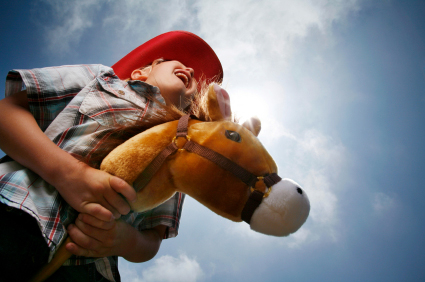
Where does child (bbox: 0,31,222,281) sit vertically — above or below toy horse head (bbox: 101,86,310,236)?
below

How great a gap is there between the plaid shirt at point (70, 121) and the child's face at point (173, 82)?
63mm

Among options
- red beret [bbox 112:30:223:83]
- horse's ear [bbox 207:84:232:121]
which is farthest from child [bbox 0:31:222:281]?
red beret [bbox 112:30:223:83]

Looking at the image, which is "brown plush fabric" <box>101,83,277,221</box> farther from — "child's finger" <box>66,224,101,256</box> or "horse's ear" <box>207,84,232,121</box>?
"child's finger" <box>66,224,101,256</box>

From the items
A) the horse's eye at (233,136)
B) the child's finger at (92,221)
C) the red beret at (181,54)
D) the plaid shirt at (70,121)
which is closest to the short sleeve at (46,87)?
the plaid shirt at (70,121)

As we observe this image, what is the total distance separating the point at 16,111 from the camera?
646mm

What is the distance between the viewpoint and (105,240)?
0.60 metres

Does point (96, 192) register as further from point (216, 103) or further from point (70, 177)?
point (216, 103)

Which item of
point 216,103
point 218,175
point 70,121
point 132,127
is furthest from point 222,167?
point 70,121

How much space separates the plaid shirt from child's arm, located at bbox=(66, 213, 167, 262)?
0.04 m

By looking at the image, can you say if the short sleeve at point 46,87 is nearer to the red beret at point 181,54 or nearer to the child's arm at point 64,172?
the child's arm at point 64,172

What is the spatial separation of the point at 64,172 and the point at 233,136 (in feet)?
1.42

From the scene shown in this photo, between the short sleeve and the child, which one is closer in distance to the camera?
the child

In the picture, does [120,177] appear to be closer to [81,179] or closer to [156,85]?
[81,179]

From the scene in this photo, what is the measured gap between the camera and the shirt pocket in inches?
28.7
